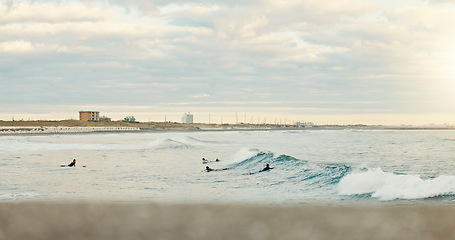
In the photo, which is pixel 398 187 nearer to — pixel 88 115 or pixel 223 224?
pixel 223 224

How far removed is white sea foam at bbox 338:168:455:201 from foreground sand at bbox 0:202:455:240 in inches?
296

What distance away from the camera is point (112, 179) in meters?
15.7

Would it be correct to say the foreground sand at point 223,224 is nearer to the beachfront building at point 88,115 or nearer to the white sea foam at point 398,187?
the white sea foam at point 398,187

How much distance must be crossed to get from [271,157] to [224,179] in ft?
29.0

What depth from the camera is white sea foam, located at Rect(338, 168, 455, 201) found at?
35.4 ft

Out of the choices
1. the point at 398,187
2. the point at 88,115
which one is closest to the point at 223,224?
the point at 398,187

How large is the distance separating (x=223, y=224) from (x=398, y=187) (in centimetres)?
978

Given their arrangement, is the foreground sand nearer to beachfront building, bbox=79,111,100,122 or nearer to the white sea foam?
the white sea foam

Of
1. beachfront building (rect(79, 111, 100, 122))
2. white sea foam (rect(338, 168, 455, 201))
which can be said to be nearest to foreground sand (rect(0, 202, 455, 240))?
white sea foam (rect(338, 168, 455, 201))

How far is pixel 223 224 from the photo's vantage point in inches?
129

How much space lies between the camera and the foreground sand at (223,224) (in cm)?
300

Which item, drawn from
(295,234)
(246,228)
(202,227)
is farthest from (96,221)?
(295,234)

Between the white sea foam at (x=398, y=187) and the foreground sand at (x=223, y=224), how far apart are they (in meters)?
7.53

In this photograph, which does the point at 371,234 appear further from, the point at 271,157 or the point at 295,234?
the point at 271,157
